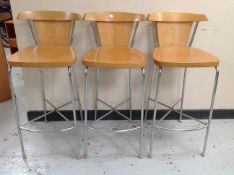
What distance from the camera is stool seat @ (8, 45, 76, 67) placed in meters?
Answer: 1.56

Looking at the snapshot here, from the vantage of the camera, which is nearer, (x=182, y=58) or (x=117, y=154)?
(x=182, y=58)

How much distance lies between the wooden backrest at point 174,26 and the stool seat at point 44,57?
688 mm

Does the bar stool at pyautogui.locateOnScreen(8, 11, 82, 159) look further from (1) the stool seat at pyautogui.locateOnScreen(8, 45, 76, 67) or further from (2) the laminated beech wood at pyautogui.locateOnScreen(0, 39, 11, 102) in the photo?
(2) the laminated beech wood at pyautogui.locateOnScreen(0, 39, 11, 102)

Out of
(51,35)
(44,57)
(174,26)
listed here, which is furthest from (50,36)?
(174,26)

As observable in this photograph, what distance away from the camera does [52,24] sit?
1.95 meters

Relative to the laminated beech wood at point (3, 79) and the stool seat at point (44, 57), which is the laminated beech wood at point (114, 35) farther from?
the laminated beech wood at point (3, 79)

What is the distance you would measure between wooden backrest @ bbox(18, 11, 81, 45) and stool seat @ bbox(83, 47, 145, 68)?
1.01 feet

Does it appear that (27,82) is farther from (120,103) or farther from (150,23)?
(150,23)

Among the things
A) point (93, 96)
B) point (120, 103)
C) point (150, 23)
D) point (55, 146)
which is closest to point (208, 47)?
point (150, 23)

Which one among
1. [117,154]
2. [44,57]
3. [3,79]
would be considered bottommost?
[117,154]

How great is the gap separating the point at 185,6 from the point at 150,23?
307 millimetres

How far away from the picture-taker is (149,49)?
2.14 metres

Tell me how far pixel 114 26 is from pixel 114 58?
0.41 meters

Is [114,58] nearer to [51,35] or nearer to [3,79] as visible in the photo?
[51,35]
